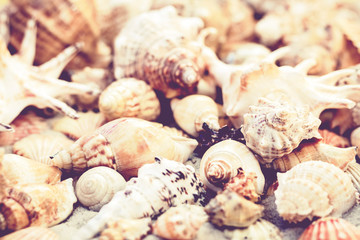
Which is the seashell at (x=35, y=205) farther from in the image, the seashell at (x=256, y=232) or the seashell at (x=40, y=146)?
the seashell at (x=256, y=232)

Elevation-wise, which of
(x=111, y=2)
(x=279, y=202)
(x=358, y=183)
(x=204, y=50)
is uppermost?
(x=111, y=2)

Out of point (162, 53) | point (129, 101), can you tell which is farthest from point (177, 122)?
point (162, 53)

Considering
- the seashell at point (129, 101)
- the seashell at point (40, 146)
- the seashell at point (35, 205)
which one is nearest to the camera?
the seashell at point (35, 205)

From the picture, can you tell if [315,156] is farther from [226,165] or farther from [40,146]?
[40,146]

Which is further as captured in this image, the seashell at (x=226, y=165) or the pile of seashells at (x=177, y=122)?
the seashell at (x=226, y=165)

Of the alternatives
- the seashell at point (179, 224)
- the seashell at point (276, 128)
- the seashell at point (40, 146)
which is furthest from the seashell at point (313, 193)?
the seashell at point (40, 146)

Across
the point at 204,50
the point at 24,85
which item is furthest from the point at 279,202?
the point at 24,85

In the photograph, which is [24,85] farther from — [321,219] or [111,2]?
[321,219]

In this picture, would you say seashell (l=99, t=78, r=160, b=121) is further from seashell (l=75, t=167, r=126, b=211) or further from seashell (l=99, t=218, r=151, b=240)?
seashell (l=99, t=218, r=151, b=240)
